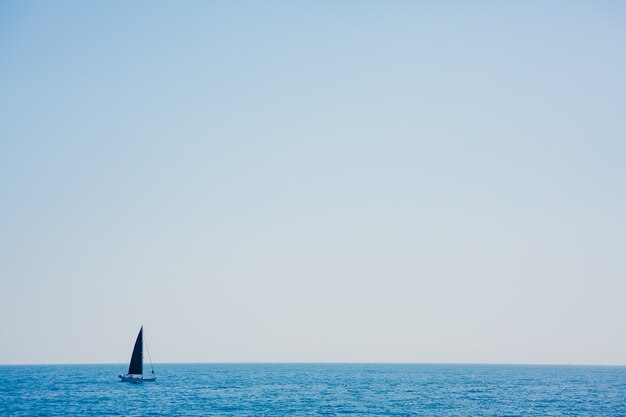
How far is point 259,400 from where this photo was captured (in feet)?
268

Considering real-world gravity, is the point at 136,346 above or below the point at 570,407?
above

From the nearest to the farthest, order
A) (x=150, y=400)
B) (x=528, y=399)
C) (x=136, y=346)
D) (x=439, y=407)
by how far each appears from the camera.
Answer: (x=439, y=407)
(x=150, y=400)
(x=528, y=399)
(x=136, y=346)

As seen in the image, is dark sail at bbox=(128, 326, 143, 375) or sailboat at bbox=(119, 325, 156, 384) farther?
sailboat at bbox=(119, 325, 156, 384)

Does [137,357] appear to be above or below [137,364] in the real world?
above

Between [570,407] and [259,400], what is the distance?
147ft

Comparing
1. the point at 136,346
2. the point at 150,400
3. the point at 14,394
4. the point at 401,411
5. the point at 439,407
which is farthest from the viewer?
the point at 136,346

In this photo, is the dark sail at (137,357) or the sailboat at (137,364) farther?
the sailboat at (137,364)

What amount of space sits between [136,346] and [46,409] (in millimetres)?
37348

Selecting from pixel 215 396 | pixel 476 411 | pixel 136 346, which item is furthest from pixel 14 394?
pixel 476 411

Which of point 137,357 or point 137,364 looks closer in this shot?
point 137,357

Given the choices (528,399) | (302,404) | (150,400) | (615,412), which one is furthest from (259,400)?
(615,412)

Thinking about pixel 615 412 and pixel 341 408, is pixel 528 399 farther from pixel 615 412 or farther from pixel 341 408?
pixel 341 408

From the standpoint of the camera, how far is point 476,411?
226 feet

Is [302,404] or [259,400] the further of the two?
A: [259,400]
